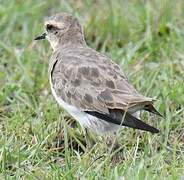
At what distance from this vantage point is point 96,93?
6.14m

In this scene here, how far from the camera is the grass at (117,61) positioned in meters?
5.71

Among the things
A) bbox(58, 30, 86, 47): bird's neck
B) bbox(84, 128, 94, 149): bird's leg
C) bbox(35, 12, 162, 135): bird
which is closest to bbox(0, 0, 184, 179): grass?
bbox(84, 128, 94, 149): bird's leg

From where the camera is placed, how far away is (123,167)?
563cm

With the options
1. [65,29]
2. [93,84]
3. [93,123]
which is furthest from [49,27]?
[93,123]

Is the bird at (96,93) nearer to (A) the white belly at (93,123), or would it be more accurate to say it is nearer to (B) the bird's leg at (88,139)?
(A) the white belly at (93,123)

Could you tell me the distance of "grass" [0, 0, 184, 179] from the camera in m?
5.71

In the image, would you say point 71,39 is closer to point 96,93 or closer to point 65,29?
point 65,29

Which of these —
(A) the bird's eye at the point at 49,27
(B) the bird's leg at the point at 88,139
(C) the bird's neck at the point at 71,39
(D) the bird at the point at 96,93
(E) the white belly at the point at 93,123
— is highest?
(A) the bird's eye at the point at 49,27

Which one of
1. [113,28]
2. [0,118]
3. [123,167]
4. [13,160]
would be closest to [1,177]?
[13,160]

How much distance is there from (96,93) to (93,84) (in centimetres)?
10

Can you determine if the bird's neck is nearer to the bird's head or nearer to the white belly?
the bird's head

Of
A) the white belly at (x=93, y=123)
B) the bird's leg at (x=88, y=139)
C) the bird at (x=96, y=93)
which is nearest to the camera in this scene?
the bird at (x=96, y=93)

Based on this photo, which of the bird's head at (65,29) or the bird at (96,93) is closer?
the bird at (96,93)

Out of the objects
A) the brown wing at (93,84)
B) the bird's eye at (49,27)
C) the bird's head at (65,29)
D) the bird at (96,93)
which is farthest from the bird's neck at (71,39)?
the brown wing at (93,84)
